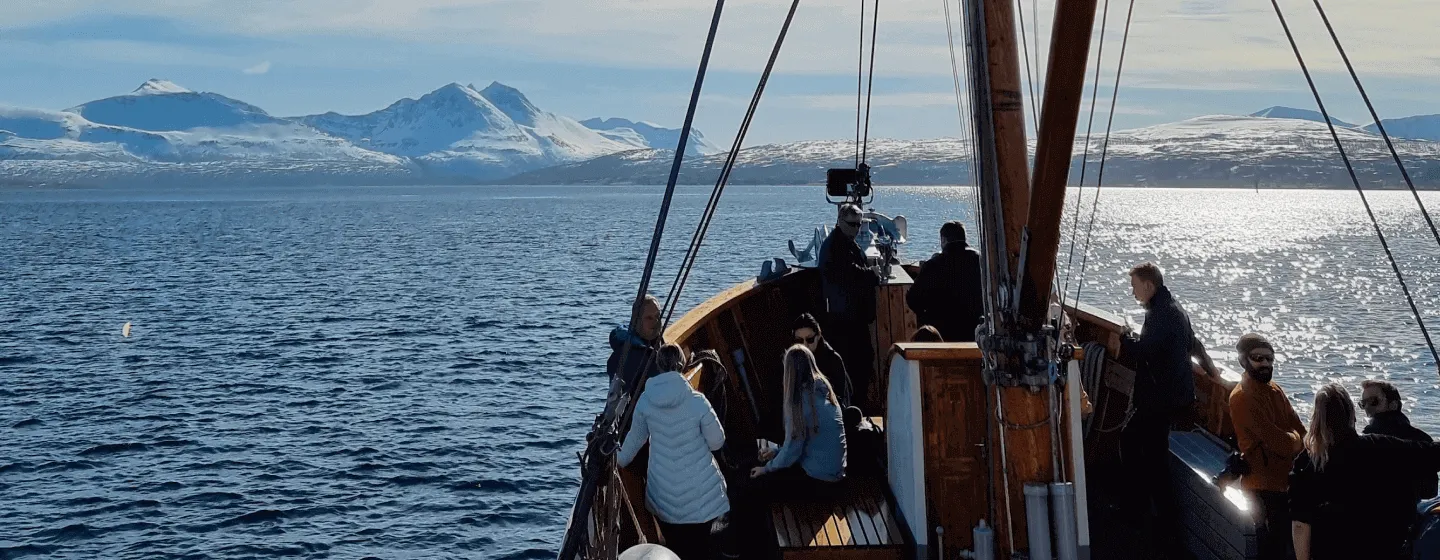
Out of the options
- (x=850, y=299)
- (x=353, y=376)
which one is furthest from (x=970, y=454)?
(x=353, y=376)

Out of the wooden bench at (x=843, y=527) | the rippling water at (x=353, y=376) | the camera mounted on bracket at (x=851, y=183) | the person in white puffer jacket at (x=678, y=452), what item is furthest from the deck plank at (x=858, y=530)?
the rippling water at (x=353, y=376)

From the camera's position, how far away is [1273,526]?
6512 millimetres

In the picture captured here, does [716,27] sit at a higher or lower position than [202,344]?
higher

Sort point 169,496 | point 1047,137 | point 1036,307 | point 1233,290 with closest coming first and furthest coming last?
1. point 1047,137
2. point 1036,307
3. point 169,496
4. point 1233,290

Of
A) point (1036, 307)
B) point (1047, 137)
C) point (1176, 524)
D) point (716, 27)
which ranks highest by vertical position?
point (716, 27)

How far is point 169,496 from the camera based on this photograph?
822 inches

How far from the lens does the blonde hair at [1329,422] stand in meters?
5.22

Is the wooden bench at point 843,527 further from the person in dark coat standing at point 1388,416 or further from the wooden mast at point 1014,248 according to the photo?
the person in dark coat standing at point 1388,416

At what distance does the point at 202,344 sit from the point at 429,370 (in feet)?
33.5

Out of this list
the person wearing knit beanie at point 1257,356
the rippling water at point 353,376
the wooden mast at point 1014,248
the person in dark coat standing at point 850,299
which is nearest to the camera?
the wooden mast at point 1014,248

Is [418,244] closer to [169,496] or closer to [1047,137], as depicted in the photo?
[169,496]

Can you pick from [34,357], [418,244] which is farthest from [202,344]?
[418,244]

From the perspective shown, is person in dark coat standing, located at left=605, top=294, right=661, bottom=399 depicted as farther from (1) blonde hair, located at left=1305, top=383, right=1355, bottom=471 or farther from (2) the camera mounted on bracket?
(2) the camera mounted on bracket

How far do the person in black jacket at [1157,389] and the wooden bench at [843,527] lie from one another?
158cm
